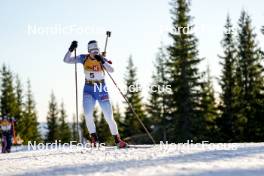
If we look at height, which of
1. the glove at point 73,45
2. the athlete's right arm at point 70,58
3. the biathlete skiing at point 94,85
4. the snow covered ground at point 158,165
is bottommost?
the snow covered ground at point 158,165

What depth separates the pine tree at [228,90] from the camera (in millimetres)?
35094

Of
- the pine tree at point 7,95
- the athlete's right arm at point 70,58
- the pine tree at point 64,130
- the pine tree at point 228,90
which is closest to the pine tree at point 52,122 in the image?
the pine tree at point 64,130

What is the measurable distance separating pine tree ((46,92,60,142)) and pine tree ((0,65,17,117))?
40.5ft

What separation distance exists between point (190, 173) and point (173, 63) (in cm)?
3059

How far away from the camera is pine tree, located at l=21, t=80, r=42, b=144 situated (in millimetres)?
53344

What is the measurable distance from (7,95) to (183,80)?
23.9 meters

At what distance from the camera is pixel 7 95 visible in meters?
50.8

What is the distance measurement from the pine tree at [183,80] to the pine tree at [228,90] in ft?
7.47

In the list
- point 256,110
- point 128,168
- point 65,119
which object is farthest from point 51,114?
point 128,168

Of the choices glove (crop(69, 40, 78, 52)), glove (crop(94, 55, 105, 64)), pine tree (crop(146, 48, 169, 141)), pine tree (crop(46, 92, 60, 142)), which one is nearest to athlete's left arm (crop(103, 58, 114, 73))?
glove (crop(94, 55, 105, 64))

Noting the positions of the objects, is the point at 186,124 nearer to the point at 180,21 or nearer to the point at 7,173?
the point at 180,21

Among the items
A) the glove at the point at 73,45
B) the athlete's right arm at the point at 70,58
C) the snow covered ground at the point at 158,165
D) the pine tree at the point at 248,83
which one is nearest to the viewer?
the snow covered ground at the point at 158,165

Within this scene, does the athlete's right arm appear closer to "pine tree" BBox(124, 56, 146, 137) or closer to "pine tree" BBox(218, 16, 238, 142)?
"pine tree" BBox(218, 16, 238, 142)

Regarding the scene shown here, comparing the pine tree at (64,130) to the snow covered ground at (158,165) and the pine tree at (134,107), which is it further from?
the snow covered ground at (158,165)
